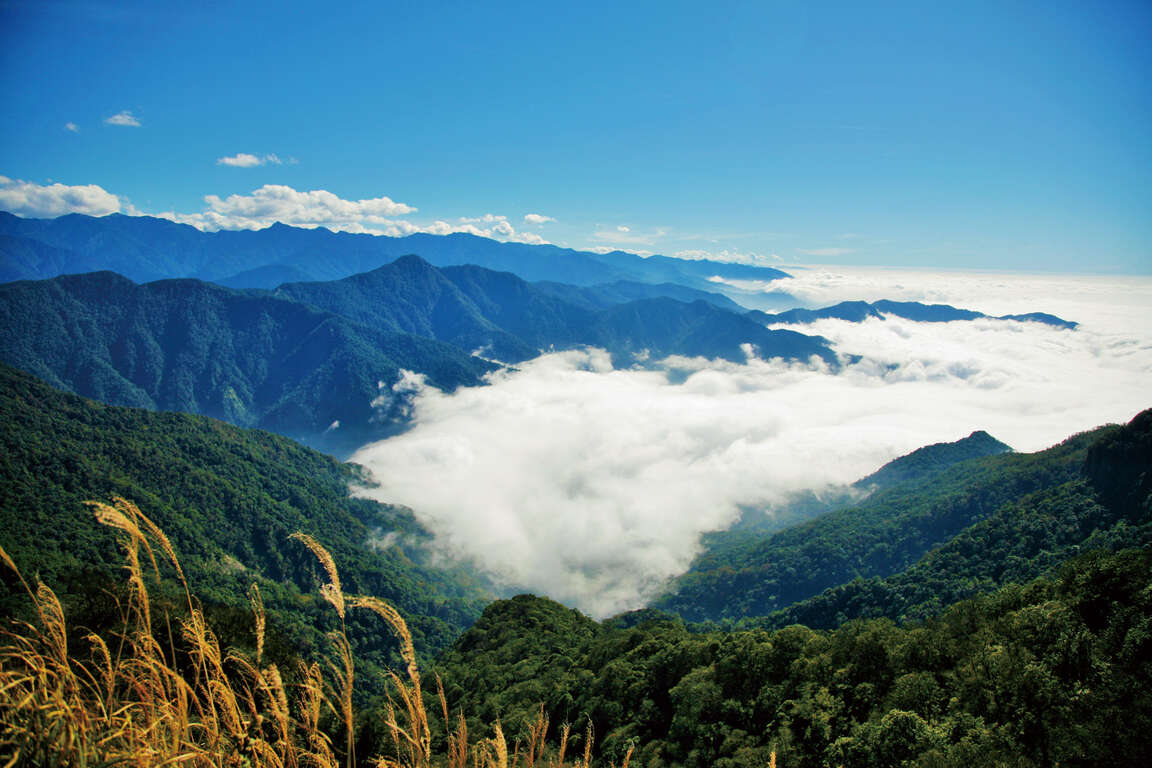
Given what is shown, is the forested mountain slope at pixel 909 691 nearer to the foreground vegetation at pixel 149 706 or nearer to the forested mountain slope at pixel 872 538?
the foreground vegetation at pixel 149 706

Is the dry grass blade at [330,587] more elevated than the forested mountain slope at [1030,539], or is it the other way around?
the dry grass blade at [330,587]

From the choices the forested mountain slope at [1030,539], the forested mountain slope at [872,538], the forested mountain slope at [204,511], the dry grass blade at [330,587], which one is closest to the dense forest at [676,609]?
the dry grass blade at [330,587]

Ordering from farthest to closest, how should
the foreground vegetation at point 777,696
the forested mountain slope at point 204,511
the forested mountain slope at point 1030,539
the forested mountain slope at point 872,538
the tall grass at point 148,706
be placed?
the forested mountain slope at point 872,538
the forested mountain slope at point 204,511
the forested mountain slope at point 1030,539
the foreground vegetation at point 777,696
the tall grass at point 148,706

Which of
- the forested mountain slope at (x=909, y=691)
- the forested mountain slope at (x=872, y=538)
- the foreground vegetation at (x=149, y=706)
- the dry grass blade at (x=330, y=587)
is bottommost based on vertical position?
the forested mountain slope at (x=872, y=538)

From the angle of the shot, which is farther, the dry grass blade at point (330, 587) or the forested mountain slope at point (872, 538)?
the forested mountain slope at point (872, 538)

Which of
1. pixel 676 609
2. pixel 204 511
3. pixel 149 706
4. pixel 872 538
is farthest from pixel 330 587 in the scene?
pixel 872 538

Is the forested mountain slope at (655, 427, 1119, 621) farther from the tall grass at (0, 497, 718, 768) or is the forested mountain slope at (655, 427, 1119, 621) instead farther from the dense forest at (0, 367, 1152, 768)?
the tall grass at (0, 497, 718, 768)

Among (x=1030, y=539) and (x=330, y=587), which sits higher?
(x=330, y=587)

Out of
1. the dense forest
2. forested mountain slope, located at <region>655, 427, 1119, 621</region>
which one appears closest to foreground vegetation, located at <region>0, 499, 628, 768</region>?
the dense forest

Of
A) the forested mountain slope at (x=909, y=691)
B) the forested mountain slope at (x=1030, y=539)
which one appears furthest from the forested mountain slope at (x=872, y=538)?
the forested mountain slope at (x=909, y=691)

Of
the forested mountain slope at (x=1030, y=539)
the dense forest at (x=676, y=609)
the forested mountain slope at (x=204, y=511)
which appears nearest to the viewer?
the dense forest at (x=676, y=609)

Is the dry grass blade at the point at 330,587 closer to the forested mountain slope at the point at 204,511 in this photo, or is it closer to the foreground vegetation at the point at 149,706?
the foreground vegetation at the point at 149,706

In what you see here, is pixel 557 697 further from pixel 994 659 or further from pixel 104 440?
pixel 104 440

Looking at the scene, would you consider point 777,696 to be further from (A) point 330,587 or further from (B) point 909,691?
(A) point 330,587
